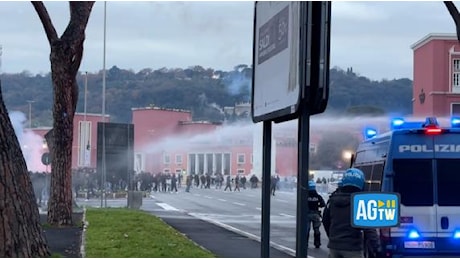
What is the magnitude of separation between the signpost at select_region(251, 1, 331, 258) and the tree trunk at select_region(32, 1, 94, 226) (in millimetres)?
13621

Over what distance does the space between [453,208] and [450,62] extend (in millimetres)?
29135

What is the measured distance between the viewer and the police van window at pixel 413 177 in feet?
39.4

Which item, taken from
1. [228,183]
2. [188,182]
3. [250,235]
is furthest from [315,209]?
[188,182]

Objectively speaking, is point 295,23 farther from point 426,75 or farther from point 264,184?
point 426,75

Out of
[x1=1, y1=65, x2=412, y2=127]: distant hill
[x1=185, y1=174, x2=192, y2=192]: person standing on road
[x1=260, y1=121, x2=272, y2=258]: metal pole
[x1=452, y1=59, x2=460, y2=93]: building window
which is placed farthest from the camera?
[x1=1, y1=65, x2=412, y2=127]: distant hill

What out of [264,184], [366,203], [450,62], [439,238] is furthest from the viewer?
[450,62]

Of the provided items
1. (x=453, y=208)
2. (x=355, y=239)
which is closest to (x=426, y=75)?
(x=453, y=208)

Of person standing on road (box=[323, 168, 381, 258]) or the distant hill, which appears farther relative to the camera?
the distant hill

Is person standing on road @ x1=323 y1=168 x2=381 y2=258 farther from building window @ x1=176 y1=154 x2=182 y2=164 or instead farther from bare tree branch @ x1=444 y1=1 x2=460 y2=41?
building window @ x1=176 y1=154 x2=182 y2=164

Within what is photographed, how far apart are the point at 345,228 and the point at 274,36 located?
7.27 feet

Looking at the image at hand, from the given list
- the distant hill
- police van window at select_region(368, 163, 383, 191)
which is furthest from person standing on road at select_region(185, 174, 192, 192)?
police van window at select_region(368, 163, 383, 191)

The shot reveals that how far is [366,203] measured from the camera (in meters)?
5.20
